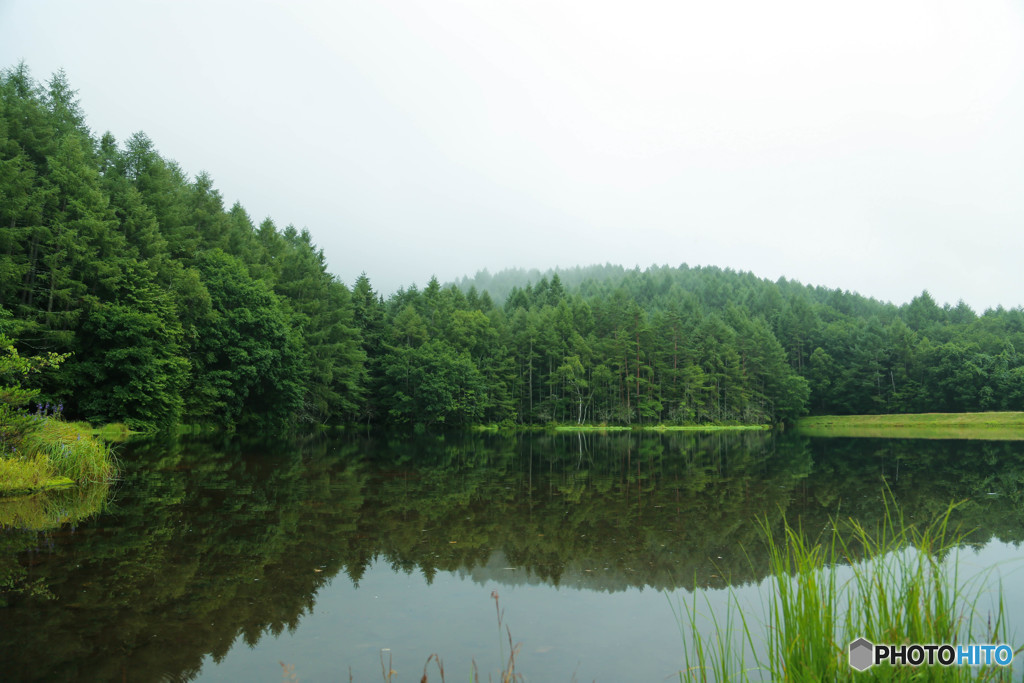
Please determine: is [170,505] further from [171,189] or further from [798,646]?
[171,189]

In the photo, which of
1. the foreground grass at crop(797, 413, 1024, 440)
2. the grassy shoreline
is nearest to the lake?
the grassy shoreline

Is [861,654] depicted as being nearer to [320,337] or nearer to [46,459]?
[46,459]

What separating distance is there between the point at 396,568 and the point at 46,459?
34.8 ft

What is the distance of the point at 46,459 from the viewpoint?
1344 centimetres

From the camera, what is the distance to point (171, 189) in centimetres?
4312

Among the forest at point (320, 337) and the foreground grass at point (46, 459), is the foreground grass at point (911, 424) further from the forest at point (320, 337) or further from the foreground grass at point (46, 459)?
the foreground grass at point (46, 459)

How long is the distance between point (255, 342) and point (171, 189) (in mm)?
13412

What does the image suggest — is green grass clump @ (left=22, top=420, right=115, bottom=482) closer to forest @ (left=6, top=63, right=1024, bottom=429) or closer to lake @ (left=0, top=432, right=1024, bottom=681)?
lake @ (left=0, top=432, right=1024, bottom=681)

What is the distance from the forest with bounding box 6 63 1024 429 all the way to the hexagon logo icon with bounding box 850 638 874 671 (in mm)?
17890

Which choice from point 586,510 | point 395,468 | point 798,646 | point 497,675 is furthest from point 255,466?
point 798,646

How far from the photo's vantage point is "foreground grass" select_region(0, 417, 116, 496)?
12.5 meters

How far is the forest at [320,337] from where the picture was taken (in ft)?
98.0
